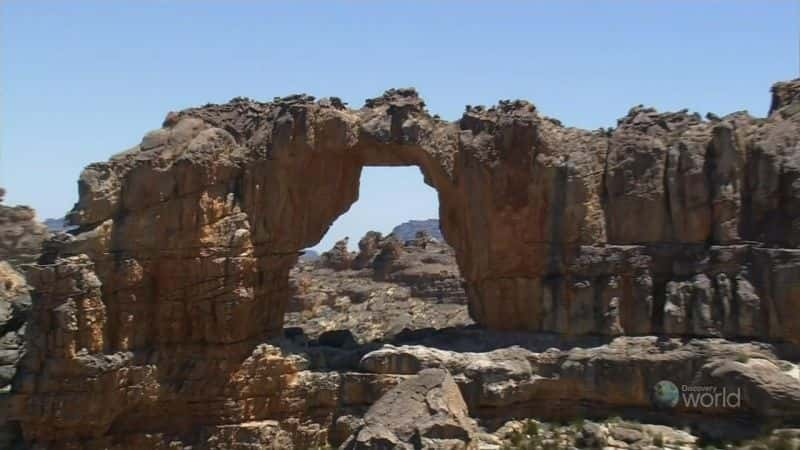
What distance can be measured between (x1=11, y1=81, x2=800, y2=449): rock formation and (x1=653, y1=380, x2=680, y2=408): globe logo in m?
0.32

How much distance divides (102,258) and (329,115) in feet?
24.0

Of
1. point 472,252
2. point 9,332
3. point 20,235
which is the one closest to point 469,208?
point 472,252

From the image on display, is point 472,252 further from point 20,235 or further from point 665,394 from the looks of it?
point 20,235

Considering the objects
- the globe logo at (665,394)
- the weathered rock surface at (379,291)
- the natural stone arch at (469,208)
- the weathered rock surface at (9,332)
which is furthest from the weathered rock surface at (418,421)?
the weathered rock surface at (9,332)

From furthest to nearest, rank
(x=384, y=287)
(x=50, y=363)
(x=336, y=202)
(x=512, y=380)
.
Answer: (x=384, y=287) → (x=336, y=202) → (x=512, y=380) → (x=50, y=363)

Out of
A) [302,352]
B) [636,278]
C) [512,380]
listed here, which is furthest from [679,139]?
[302,352]

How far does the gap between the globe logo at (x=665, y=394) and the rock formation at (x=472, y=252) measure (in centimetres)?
32

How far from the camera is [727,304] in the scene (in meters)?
25.1

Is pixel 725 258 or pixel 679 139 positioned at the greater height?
pixel 679 139

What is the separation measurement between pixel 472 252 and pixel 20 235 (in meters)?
15.1

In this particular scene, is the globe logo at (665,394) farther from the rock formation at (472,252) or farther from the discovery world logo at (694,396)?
the rock formation at (472,252)

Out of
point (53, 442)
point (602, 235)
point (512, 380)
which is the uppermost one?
point (602, 235)

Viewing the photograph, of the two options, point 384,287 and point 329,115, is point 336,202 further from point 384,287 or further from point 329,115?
point 384,287

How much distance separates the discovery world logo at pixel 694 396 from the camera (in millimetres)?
23859
